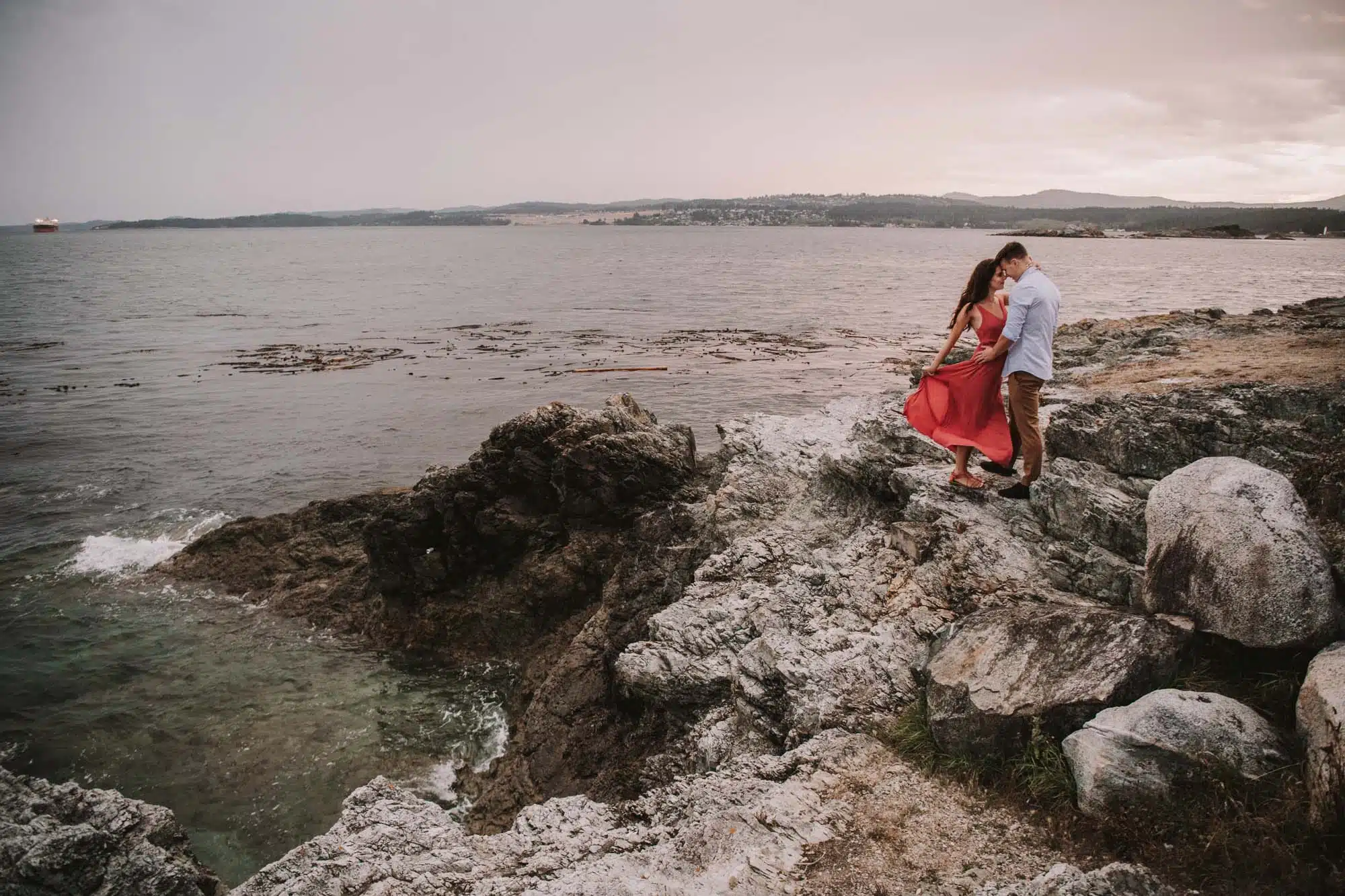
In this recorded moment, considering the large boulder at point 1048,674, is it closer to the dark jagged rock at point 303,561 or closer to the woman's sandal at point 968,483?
the woman's sandal at point 968,483

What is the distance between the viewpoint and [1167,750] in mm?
4559

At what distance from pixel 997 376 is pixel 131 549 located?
55.0ft

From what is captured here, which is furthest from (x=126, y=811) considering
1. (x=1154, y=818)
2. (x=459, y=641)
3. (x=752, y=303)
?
(x=752, y=303)

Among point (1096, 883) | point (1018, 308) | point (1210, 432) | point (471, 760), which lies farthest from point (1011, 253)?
point (471, 760)

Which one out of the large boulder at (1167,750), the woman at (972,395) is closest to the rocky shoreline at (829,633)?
the large boulder at (1167,750)

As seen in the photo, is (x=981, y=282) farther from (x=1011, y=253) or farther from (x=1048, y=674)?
(x=1048, y=674)

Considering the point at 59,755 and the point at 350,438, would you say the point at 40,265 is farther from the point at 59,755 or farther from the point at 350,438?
the point at 59,755

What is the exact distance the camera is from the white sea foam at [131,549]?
14523mm

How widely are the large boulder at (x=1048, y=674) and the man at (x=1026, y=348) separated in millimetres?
2472

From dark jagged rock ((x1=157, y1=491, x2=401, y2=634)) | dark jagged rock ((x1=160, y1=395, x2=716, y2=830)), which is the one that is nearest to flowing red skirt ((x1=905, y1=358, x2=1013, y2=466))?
dark jagged rock ((x1=160, y1=395, x2=716, y2=830))

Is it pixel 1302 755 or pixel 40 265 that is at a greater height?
pixel 40 265

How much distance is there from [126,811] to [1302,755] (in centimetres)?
919

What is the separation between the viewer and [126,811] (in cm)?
665

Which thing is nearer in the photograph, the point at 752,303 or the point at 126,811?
the point at 126,811
